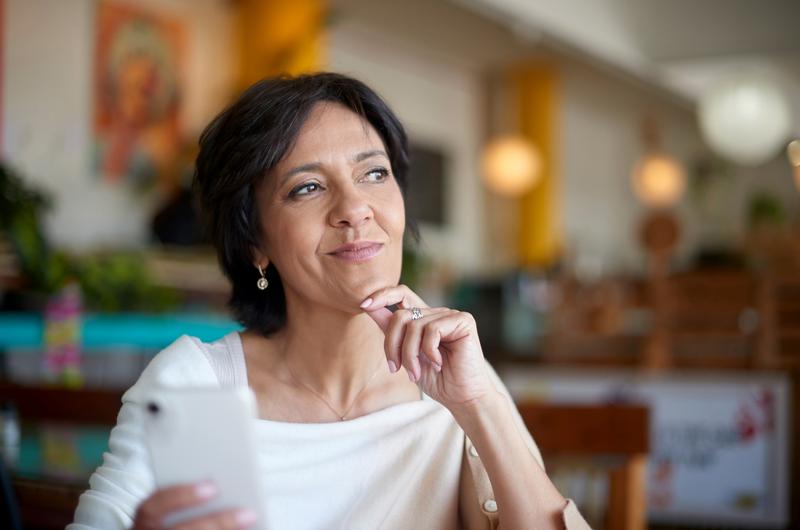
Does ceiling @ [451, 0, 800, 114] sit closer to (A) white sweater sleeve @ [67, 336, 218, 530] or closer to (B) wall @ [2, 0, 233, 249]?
(B) wall @ [2, 0, 233, 249]

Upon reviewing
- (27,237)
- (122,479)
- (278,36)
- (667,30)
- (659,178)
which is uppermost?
(667,30)

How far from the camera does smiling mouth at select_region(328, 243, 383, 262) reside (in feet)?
4.90

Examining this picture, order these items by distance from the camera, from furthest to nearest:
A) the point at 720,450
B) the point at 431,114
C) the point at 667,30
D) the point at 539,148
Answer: the point at 539,148, the point at 431,114, the point at 667,30, the point at 720,450

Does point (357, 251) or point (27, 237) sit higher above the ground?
point (27, 237)

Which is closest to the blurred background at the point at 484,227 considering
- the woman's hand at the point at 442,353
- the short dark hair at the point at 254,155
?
the short dark hair at the point at 254,155

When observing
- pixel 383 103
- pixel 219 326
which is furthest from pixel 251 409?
pixel 219 326

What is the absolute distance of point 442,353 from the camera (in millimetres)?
1384

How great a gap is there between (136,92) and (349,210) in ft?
20.4

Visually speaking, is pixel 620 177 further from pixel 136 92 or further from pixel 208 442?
pixel 208 442

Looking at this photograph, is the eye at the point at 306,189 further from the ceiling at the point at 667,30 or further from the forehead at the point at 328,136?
the ceiling at the point at 667,30

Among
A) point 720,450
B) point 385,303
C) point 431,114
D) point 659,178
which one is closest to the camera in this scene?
point 385,303

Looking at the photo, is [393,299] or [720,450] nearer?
[393,299]

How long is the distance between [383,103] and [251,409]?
0.81m

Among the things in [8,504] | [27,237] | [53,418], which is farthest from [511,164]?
[8,504]
